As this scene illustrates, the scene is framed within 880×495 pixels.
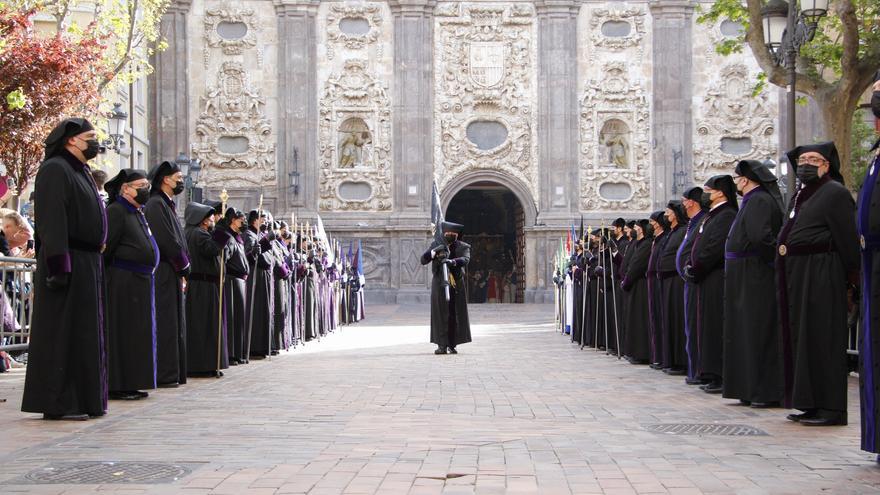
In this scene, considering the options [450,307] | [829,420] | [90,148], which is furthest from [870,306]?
[450,307]

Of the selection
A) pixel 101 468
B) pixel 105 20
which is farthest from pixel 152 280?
pixel 105 20

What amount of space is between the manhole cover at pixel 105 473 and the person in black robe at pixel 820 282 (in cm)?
469

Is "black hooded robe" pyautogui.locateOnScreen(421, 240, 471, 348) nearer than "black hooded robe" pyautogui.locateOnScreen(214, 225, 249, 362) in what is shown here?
No

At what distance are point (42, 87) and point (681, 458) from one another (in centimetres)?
1811

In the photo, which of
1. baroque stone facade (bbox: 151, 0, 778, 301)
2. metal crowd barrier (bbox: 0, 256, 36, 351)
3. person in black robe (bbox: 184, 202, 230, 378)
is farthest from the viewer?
baroque stone facade (bbox: 151, 0, 778, 301)

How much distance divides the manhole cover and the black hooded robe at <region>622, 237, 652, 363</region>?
10498mm

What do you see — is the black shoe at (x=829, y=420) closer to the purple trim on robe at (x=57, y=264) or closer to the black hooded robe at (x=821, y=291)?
the black hooded robe at (x=821, y=291)

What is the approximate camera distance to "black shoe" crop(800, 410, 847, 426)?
952 cm

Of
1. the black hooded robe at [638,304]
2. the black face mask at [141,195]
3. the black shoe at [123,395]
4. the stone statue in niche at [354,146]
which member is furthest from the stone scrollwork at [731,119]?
the black shoe at [123,395]

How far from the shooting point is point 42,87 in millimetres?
23219

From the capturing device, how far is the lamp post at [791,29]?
57.6ft

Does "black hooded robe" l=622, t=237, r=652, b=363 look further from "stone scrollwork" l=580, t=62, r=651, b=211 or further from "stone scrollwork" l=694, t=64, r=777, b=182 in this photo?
"stone scrollwork" l=694, t=64, r=777, b=182

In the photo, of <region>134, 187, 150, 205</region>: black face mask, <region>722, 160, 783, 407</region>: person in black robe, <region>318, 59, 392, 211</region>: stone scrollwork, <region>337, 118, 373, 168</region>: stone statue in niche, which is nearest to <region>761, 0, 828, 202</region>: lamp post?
<region>722, 160, 783, 407</region>: person in black robe

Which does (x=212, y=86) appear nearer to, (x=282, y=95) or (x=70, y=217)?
→ (x=282, y=95)
